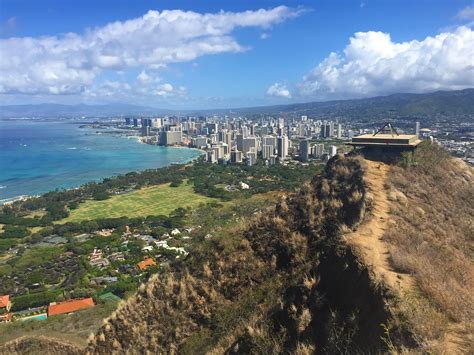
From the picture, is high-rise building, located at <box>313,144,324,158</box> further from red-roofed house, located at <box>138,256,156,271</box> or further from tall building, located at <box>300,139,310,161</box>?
red-roofed house, located at <box>138,256,156,271</box>

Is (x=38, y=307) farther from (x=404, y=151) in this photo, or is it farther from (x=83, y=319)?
(x=404, y=151)

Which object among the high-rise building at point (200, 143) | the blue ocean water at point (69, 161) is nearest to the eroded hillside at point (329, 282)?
the blue ocean water at point (69, 161)

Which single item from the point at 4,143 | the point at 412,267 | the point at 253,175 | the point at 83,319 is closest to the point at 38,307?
the point at 83,319

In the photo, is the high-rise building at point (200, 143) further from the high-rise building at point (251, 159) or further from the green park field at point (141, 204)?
the green park field at point (141, 204)

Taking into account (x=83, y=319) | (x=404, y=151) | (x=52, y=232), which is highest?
(x=404, y=151)

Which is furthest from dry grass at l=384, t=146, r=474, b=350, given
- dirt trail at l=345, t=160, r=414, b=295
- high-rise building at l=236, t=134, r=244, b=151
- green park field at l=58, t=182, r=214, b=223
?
high-rise building at l=236, t=134, r=244, b=151

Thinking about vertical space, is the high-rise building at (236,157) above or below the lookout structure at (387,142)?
below
